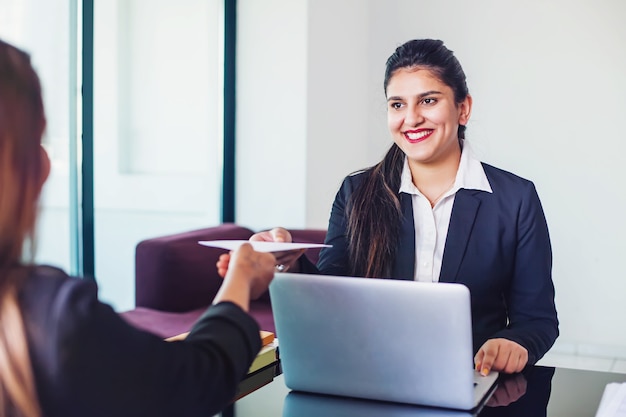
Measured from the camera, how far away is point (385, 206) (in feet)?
7.16

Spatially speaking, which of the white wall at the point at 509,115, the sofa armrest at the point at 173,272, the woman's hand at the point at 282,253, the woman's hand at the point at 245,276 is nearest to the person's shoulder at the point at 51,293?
the woman's hand at the point at 245,276

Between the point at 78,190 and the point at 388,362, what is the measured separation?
7.66ft

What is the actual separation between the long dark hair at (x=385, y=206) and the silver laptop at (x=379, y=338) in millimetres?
677

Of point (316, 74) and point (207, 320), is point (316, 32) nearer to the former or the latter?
point (316, 74)

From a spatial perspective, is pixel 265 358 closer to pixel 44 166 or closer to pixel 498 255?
pixel 498 255

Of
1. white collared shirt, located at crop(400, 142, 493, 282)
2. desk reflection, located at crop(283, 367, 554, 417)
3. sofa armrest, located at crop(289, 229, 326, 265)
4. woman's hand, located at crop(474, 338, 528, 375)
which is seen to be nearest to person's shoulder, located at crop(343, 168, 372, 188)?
white collared shirt, located at crop(400, 142, 493, 282)

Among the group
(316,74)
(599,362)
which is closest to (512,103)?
(316,74)

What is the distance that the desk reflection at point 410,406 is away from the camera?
4.60 feet

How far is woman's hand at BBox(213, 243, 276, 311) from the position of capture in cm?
111

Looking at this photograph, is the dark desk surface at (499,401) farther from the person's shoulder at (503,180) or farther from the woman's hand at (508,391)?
the person's shoulder at (503,180)

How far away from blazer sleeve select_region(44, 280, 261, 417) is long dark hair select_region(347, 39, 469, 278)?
45.3 inches

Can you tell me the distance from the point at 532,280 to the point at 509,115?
2711mm

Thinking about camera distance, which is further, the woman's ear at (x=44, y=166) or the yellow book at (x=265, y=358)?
the yellow book at (x=265, y=358)

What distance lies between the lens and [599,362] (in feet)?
14.4
